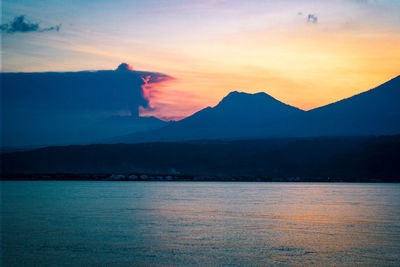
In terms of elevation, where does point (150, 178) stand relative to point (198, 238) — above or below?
below

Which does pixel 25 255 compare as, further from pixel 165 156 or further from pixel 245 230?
pixel 165 156

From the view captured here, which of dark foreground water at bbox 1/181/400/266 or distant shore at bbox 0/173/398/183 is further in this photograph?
distant shore at bbox 0/173/398/183

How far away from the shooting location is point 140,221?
30.8 m

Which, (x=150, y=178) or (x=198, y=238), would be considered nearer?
(x=198, y=238)

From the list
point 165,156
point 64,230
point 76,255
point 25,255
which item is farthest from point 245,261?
point 165,156

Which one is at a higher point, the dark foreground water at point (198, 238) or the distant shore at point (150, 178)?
A: the dark foreground water at point (198, 238)

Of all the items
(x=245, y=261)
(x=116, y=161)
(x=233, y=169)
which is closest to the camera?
(x=245, y=261)

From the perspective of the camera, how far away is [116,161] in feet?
585

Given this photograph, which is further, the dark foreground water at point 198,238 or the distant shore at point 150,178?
the distant shore at point 150,178

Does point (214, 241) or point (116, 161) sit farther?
point (116, 161)

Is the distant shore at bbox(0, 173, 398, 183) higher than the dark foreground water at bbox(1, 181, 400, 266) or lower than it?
lower

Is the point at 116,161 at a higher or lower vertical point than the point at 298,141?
lower

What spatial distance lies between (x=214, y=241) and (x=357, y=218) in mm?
15030

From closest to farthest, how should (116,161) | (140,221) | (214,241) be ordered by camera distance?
(214,241)
(140,221)
(116,161)
